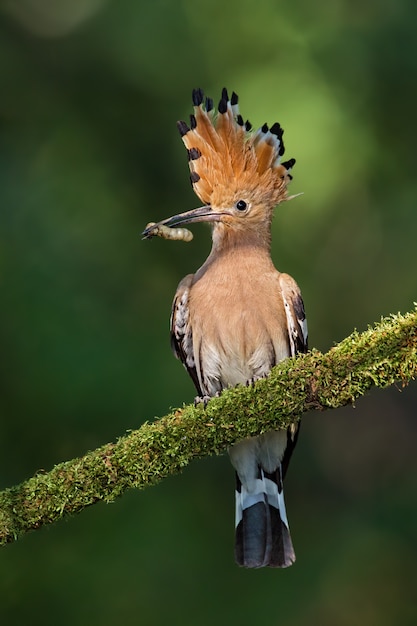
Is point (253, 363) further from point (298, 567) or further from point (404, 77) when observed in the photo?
point (404, 77)

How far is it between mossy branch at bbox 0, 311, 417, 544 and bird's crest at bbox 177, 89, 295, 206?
1.37m

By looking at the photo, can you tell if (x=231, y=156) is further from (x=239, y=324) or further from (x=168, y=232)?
(x=239, y=324)

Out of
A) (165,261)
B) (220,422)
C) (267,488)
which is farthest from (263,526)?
(165,261)

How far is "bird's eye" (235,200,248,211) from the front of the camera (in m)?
4.28

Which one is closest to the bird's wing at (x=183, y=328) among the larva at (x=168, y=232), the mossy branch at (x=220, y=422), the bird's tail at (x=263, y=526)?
the larva at (x=168, y=232)

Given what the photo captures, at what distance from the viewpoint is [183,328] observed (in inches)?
168

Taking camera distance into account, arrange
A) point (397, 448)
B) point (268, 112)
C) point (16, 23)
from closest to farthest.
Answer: point (268, 112)
point (16, 23)
point (397, 448)

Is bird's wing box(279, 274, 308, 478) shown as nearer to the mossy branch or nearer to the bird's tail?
the bird's tail

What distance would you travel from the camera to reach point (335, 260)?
691 cm

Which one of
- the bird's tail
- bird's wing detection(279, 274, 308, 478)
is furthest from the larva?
the bird's tail

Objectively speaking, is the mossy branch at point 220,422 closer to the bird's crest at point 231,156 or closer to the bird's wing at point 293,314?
the bird's wing at point 293,314

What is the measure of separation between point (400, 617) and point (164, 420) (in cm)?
418

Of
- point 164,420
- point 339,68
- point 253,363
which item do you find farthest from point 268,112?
point 164,420

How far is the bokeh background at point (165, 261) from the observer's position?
6.02m
